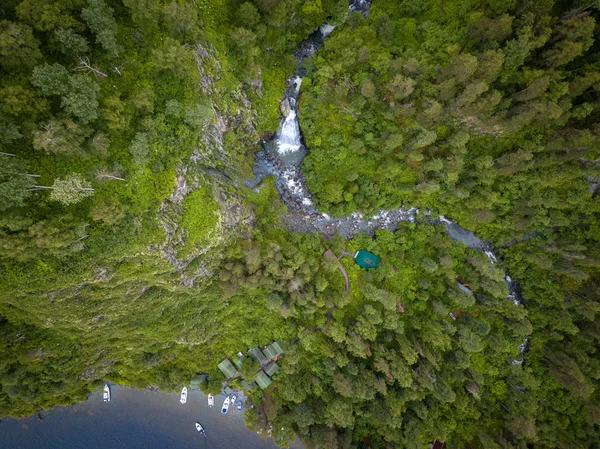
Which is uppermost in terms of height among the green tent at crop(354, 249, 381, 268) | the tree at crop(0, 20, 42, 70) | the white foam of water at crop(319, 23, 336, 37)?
the white foam of water at crop(319, 23, 336, 37)

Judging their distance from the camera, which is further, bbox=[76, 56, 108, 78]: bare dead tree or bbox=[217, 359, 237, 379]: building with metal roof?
bbox=[217, 359, 237, 379]: building with metal roof

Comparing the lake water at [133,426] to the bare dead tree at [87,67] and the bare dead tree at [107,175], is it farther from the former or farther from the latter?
the bare dead tree at [87,67]

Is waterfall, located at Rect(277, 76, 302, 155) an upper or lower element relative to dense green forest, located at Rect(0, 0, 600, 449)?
upper

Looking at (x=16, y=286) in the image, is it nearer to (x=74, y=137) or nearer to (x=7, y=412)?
(x=74, y=137)

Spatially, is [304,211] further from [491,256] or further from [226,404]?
[226,404]

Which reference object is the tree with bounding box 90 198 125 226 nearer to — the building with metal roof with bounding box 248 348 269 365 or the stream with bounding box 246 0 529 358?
the stream with bounding box 246 0 529 358

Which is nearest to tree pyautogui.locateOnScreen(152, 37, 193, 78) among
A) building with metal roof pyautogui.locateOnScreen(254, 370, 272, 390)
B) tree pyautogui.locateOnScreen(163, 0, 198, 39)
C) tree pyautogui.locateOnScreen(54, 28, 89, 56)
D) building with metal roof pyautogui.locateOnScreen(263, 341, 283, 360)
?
tree pyautogui.locateOnScreen(163, 0, 198, 39)

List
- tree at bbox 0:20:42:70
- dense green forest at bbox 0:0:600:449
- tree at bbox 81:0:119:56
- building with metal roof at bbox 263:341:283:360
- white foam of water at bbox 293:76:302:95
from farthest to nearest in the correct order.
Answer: building with metal roof at bbox 263:341:283:360, white foam of water at bbox 293:76:302:95, dense green forest at bbox 0:0:600:449, tree at bbox 81:0:119:56, tree at bbox 0:20:42:70
